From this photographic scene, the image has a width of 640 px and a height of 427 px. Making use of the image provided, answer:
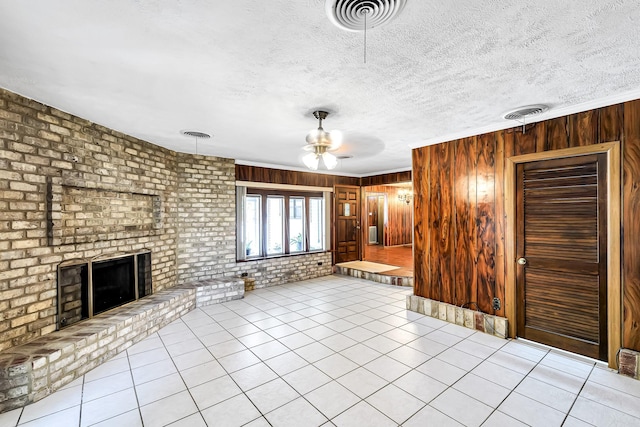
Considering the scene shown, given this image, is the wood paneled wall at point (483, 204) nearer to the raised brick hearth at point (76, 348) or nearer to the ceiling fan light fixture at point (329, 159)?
the ceiling fan light fixture at point (329, 159)

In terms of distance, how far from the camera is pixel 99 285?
3451 mm

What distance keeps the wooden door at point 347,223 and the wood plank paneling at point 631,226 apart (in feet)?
17.0

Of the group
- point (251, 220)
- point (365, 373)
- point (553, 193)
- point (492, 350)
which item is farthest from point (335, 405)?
point (251, 220)

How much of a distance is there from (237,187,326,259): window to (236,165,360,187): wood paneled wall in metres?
0.24

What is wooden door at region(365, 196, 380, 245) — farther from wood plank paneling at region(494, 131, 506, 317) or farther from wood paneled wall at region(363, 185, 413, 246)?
wood plank paneling at region(494, 131, 506, 317)

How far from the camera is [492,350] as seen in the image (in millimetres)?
3160

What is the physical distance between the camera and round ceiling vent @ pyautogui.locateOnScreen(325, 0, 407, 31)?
56.9 inches

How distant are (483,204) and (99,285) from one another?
15.6ft

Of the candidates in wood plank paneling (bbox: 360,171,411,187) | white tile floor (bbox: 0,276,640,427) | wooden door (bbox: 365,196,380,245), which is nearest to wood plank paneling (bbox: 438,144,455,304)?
white tile floor (bbox: 0,276,640,427)

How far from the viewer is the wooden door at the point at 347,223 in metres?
7.35

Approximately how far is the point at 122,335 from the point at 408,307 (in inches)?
147

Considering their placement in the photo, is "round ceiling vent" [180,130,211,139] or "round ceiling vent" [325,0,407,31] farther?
"round ceiling vent" [180,130,211,139]

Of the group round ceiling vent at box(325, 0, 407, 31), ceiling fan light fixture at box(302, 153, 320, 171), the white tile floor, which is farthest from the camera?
ceiling fan light fixture at box(302, 153, 320, 171)

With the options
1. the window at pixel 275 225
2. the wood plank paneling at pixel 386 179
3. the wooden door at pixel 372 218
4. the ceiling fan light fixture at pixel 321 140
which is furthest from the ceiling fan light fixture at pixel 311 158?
the wooden door at pixel 372 218
